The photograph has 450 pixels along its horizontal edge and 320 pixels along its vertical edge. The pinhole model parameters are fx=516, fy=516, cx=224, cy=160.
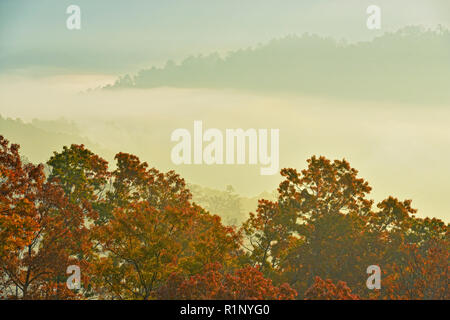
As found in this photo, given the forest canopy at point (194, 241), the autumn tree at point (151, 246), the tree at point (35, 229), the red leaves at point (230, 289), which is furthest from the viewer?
the autumn tree at point (151, 246)

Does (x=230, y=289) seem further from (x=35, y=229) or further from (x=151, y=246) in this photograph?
(x=35, y=229)

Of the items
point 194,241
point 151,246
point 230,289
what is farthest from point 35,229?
point 194,241

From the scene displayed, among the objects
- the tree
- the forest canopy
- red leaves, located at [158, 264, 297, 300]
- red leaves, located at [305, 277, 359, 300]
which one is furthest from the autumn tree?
red leaves, located at [305, 277, 359, 300]

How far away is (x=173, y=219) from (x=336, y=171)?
13.0 metres

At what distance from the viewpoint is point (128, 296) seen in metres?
27.6

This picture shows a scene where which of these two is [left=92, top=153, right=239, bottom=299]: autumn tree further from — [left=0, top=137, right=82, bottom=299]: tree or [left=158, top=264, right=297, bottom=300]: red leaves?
[left=158, top=264, right=297, bottom=300]: red leaves

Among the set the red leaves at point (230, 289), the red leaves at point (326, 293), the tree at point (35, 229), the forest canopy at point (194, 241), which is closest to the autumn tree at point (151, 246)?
the forest canopy at point (194, 241)

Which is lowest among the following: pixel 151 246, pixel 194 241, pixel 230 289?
pixel 230 289

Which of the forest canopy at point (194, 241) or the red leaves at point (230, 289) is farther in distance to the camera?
the forest canopy at point (194, 241)

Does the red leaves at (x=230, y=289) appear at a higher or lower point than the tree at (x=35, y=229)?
lower

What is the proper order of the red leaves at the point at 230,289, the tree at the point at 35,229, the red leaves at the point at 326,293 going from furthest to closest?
the tree at the point at 35,229, the red leaves at the point at 326,293, the red leaves at the point at 230,289

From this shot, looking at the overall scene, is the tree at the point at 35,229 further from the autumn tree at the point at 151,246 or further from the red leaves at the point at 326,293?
the red leaves at the point at 326,293

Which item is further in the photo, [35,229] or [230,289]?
[35,229]
